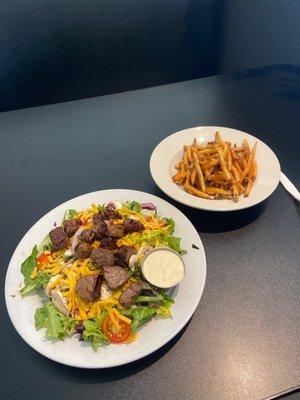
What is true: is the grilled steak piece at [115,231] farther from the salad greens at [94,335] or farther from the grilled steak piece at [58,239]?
the salad greens at [94,335]

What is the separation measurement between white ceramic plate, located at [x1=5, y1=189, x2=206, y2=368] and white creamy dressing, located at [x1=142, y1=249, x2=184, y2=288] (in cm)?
4

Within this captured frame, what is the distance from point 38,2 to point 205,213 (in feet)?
6.32

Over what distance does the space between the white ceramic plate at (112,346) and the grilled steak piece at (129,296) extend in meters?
0.08

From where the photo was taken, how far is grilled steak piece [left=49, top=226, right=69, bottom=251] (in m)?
1.16

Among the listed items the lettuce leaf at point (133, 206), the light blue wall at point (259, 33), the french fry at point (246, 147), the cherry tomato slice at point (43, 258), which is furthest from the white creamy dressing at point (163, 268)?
the light blue wall at point (259, 33)

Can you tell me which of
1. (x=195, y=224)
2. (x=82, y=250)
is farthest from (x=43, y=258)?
(x=195, y=224)

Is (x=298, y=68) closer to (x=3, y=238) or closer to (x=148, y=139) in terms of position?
(x=148, y=139)

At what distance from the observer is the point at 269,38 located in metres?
2.98

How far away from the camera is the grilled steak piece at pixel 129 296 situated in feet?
3.31

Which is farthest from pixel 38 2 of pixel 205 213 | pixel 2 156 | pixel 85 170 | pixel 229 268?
pixel 229 268

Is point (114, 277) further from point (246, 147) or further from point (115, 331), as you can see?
point (246, 147)

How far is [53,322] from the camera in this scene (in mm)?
980

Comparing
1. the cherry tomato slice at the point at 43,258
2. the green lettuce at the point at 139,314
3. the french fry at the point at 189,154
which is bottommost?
the green lettuce at the point at 139,314

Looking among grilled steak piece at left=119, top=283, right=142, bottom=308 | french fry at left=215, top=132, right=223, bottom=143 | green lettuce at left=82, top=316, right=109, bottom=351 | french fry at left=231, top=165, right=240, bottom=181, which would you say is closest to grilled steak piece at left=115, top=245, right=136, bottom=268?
grilled steak piece at left=119, top=283, right=142, bottom=308
